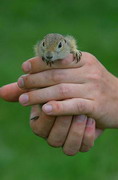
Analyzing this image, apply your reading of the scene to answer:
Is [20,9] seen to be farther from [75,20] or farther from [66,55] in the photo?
[66,55]

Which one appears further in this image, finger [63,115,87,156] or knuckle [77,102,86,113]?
finger [63,115,87,156]

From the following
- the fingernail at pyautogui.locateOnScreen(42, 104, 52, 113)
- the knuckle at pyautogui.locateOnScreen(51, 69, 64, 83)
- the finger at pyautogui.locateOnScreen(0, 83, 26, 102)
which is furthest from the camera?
the finger at pyautogui.locateOnScreen(0, 83, 26, 102)

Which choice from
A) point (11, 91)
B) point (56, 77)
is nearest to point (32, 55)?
point (11, 91)

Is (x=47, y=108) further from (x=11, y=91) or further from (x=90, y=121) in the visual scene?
(x=11, y=91)

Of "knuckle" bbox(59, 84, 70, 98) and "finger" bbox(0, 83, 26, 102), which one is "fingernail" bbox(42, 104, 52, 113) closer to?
"knuckle" bbox(59, 84, 70, 98)

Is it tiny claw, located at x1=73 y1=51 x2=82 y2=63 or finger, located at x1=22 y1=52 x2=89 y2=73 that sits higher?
tiny claw, located at x1=73 y1=51 x2=82 y2=63

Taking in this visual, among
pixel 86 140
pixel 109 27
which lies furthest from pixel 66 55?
pixel 109 27

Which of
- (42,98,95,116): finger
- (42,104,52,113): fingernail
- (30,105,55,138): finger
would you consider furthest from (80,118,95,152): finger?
(42,104,52,113): fingernail
